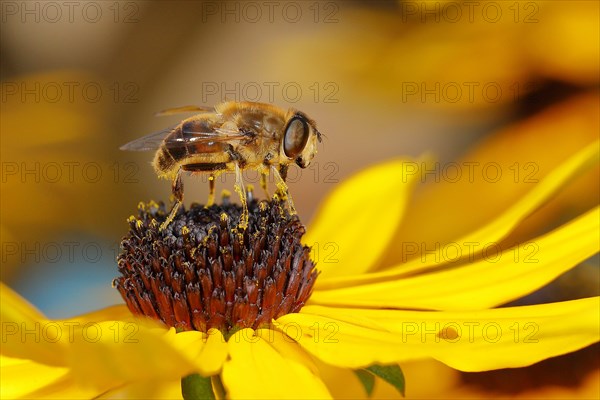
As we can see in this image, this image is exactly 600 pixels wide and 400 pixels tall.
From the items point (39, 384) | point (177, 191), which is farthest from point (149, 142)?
point (39, 384)

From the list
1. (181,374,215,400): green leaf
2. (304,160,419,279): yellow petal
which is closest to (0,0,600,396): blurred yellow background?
(304,160,419,279): yellow petal

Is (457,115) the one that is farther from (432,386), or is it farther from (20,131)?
(20,131)

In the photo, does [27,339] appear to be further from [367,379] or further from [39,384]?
[367,379]

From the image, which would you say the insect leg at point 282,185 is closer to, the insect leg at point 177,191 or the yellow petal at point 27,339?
the insect leg at point 177,191

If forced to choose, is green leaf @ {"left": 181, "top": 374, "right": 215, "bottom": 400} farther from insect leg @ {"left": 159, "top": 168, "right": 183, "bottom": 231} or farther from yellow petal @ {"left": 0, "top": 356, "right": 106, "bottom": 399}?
insect leg @ {"left": 159, "top": 168, "right": 183, "bottom": 231}

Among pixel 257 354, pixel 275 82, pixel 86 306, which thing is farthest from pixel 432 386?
pixel 275 82

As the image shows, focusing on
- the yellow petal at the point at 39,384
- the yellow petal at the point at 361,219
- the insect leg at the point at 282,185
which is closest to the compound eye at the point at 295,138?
the insect leg at the point at 282,185
